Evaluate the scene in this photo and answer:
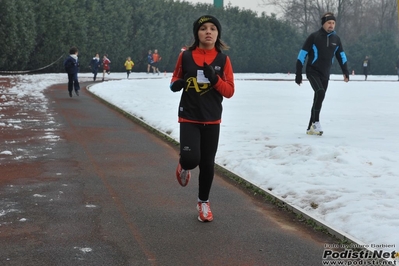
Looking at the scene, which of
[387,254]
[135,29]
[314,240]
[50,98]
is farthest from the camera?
[135,29]

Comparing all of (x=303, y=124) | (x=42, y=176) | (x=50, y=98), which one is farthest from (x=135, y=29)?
(x=42, y=176)

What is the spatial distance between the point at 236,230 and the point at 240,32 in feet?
175

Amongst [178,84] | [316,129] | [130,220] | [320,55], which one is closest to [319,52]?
[320,55]

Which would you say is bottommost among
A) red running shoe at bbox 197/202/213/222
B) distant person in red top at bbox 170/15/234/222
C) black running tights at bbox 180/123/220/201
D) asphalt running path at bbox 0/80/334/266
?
asphalt running path at bbox 0/80/334/266

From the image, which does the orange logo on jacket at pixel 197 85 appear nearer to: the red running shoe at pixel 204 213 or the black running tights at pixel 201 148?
the black running tights at pixel 201 148

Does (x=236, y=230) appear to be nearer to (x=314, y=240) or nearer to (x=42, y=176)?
(x=314, y=240)

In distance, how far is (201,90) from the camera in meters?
5.54

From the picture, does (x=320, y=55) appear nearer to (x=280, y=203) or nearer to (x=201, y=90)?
(x=280, y=203)

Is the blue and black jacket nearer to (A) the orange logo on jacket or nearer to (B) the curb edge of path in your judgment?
(B) the curb edge of path

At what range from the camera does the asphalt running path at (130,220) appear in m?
4.69

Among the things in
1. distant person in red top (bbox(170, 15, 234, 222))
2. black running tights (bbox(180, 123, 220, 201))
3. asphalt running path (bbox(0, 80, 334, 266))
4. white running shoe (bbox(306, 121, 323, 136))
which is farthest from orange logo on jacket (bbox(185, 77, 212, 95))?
white running shoe (bbox(306, 121, 323, 136))

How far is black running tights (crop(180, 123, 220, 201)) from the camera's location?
553 cm

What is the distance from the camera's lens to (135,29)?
163ft

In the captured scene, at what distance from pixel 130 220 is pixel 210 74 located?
59.7 inches
